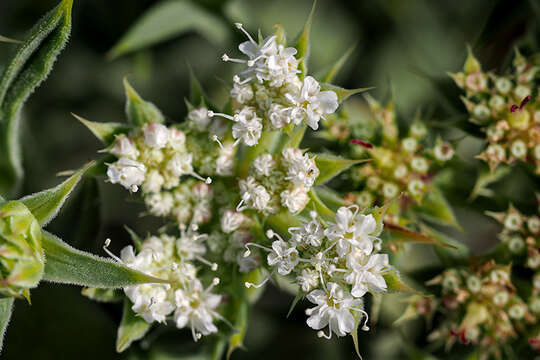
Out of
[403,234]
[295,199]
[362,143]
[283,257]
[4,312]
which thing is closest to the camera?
[4,312]

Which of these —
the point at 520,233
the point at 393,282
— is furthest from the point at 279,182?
the point at 520,233

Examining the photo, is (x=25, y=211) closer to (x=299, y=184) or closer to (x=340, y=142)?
(x=299, y=184)

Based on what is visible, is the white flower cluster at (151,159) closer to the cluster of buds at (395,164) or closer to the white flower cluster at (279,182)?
the white flower cluster at (279,182)

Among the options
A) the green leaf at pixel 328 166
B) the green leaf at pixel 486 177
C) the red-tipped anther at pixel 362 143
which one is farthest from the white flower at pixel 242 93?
the green leaf at pixel 486 177

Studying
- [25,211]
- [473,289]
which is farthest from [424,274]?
[25,211]

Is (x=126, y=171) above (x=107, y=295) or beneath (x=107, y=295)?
above

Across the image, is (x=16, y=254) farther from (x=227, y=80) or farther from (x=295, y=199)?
(x=227, y=80)
